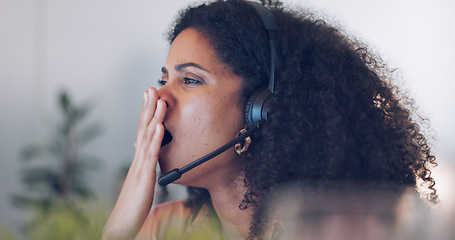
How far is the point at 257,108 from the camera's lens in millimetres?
764

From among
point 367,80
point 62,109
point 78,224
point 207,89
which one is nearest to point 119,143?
point 62,109

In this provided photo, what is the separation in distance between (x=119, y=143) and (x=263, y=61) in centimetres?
51

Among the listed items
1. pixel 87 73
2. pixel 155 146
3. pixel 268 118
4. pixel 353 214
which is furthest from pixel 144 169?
pixel 87 73

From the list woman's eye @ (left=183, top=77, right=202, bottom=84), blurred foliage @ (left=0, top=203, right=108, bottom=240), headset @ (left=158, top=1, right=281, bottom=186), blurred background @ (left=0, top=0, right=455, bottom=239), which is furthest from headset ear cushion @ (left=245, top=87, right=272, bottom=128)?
blurred foliage @ (left=0, top=203, right=108, bottom=240)

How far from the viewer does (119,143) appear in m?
1.10

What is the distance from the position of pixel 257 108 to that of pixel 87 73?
66cm

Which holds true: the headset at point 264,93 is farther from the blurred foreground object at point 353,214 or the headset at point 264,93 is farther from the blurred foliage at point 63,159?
the blurred foliage at point 63,159

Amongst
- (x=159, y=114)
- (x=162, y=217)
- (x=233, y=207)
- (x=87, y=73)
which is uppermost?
(x=159, y=114)

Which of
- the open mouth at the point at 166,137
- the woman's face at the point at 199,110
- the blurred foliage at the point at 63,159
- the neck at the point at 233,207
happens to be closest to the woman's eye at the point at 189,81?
the woman's face at the point at 199,110

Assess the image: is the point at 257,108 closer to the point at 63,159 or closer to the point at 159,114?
the point at 159,114

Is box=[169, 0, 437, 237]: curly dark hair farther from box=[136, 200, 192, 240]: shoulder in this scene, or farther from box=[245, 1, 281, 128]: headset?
box=[136, 200, 192, 240]: shoulder

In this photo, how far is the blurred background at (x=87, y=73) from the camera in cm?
85

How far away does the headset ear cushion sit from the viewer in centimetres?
76

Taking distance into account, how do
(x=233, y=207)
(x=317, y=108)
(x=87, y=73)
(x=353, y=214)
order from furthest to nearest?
(x=87, y=73) → (x=233, y=207) → (x=317, y=108) → (x=353, y=214)
